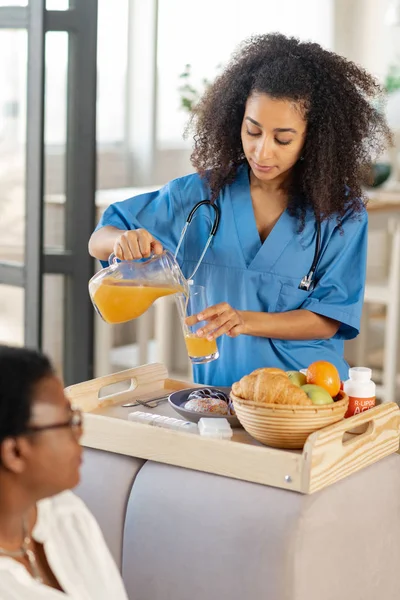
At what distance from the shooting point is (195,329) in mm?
1682

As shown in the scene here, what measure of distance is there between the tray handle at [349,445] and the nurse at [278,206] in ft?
1.12

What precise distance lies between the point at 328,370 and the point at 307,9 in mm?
3756

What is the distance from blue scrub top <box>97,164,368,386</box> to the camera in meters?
1.97

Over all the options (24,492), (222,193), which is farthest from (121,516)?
(222,193)

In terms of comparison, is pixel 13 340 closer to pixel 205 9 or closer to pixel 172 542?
pixel 172 542

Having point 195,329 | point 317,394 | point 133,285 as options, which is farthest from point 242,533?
point 133,285

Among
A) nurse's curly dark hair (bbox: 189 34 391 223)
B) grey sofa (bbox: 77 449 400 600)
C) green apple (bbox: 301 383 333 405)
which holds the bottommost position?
grey sofa (bbox: 77 449 400 600)

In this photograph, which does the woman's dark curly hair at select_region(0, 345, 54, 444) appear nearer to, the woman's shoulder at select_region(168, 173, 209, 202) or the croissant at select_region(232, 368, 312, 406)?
the croissant at select_region(232, 368, 312, 406)

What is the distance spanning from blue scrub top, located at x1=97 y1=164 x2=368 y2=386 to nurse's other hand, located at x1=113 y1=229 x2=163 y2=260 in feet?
0.97

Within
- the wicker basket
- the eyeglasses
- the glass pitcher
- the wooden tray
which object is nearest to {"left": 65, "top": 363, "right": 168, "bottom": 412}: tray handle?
the wooden tray

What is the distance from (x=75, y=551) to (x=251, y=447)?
0.35m

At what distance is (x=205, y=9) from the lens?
471 cm

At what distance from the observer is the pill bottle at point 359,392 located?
162cm

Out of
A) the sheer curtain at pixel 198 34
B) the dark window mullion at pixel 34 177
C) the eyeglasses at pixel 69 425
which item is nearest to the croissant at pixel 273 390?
the eyeglasses at pixel 69 425
